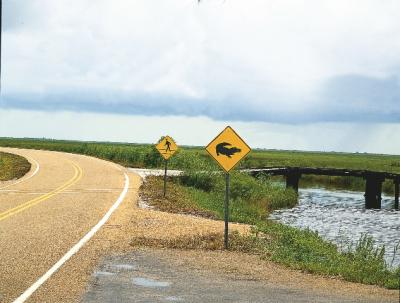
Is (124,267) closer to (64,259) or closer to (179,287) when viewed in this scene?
(64,259)

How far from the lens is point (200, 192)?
1187 inches

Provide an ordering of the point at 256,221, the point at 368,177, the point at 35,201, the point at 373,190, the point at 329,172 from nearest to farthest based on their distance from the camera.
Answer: the point at 256,221 → the point at 35,201 → the point at 373,190 → the point at 368,177 → the point at 329,172

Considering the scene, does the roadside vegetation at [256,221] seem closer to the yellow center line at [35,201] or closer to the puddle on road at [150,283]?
the puddle on road at [150,283]

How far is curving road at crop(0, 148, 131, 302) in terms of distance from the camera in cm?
937

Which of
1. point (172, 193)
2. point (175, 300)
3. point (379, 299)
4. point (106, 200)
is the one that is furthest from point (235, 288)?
point (172, 193)

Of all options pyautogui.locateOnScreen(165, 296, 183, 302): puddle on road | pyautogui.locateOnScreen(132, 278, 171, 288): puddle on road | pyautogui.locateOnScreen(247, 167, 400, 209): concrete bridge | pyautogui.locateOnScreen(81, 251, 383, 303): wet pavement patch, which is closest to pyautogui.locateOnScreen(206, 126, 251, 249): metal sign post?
pyautogui.locateOnScreen(81, 251, 383, 303): wet pavement patch

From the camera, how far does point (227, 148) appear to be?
38.8ft

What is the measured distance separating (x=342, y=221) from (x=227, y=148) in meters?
19.7

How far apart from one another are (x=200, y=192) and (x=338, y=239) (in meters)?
9.77

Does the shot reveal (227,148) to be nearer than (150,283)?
No

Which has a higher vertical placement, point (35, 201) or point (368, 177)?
point (368, 177)

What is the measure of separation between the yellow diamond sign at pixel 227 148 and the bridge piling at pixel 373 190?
114 ft

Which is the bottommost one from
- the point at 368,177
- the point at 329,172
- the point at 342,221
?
the point at 342,221

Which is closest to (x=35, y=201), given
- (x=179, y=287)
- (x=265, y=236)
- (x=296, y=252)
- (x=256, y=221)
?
(x=256, y=221)
